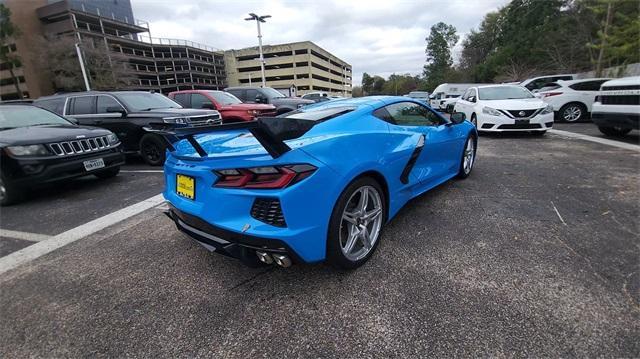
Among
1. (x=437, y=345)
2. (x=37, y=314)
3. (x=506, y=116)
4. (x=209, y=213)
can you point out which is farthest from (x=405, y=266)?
(x=506, y=116)

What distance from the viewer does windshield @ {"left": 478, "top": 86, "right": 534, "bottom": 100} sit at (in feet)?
26.4

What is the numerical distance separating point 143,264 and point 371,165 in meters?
2.10

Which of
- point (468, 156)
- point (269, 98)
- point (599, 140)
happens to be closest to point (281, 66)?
point (269, 98)

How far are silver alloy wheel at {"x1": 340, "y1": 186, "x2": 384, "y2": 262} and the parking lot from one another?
0.16 m

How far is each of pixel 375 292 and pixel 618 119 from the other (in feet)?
24.0

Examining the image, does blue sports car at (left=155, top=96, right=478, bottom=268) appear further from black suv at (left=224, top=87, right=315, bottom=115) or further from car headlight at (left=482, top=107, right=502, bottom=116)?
black suv at (left=224, top=87, right=315, bottom=115)

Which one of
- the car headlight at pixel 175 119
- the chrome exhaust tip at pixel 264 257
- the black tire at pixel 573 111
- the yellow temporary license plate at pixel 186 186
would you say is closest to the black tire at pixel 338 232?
the chrome exhaust tip at pixel 264 257

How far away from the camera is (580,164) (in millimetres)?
4984

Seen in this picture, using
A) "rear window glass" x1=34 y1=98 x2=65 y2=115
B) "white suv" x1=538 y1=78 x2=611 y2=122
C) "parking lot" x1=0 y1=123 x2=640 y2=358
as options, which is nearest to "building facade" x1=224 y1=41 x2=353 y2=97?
"white suv" x1=538 y1=78 x2=611 y2=122

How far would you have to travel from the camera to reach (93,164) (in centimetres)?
462

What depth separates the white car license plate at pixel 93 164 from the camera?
453cm

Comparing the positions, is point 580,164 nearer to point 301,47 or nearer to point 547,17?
point 547,17

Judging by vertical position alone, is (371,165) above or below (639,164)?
above

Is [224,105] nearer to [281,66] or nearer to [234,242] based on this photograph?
[234,242]
